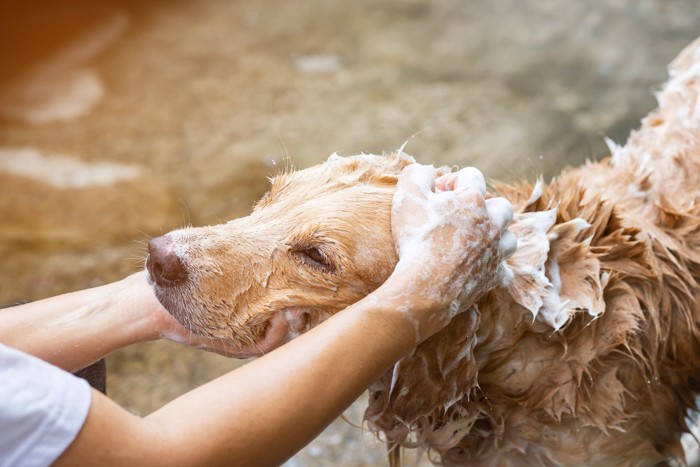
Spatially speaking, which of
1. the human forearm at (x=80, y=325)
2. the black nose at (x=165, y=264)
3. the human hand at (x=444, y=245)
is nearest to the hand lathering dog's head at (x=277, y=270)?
the black nose at (x=165, y=264)

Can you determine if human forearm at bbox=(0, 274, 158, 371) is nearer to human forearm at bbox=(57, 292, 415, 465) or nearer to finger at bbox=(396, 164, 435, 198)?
human forearm at bbox=(57, 292, 415, 465)

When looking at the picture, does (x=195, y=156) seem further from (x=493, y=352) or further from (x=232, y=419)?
(x=232, y=419)

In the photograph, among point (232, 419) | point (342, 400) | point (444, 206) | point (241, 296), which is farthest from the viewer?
point (241, 296)

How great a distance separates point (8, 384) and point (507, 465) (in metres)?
1.80

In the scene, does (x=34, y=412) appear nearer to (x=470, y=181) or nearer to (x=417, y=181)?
(x=417, y=181)

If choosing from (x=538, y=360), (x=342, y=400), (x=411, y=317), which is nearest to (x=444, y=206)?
(x=411, y=317)

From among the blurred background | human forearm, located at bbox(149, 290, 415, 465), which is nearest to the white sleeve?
human forearm, located at bbox(149, 290, 415, 465)

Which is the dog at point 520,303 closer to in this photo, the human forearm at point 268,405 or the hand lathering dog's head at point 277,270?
the hand lathering dog's head at point 277,270

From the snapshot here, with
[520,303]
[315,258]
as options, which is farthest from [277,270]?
[520,303]

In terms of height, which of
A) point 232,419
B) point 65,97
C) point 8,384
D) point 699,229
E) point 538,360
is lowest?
point 65,97

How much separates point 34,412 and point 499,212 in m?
1.30

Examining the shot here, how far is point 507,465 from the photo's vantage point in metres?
2.76

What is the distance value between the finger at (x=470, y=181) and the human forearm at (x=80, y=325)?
1.05m

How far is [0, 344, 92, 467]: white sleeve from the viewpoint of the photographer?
1573mm
